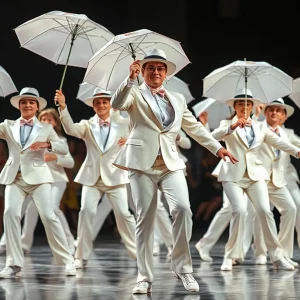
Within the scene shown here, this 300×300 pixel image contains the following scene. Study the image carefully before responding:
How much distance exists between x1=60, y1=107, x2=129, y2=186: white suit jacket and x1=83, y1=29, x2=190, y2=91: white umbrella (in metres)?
1.18

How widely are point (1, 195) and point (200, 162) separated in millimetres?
3103

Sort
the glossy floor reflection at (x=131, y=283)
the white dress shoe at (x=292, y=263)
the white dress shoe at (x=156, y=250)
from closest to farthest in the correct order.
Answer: the glossy floor reflection at (x=131, y=283) < the white dress shoe at (x=292, y=263) < the white dress shoe at (x=156, y=250)

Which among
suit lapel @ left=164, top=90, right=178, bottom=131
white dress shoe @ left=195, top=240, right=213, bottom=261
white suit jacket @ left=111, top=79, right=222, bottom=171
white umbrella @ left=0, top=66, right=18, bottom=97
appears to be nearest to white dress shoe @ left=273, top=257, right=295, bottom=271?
white dress shoe @ left=195, top=240, right=213, bottom=261

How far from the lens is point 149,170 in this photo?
6.43 m

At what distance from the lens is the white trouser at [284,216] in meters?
8.71

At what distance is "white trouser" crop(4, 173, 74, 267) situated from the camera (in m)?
7.50

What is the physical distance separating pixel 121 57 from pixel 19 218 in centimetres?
159

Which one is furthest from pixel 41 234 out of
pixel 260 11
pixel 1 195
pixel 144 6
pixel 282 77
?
pixel 282 77

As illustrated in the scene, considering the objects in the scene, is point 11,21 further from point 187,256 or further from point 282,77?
point 187,256

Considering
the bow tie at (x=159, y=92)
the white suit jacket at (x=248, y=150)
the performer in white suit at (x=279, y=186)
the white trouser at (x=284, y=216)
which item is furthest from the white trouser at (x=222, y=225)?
the bow tie at (x=159, y=92)

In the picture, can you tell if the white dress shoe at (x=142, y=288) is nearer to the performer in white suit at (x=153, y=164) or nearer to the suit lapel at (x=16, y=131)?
the performer in white suit at (x=153, y=164)

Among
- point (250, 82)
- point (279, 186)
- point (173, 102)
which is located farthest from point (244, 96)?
point (173, 102)

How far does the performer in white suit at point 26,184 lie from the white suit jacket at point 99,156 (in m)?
0.61

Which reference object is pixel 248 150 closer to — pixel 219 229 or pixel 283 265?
pixel 283 265
